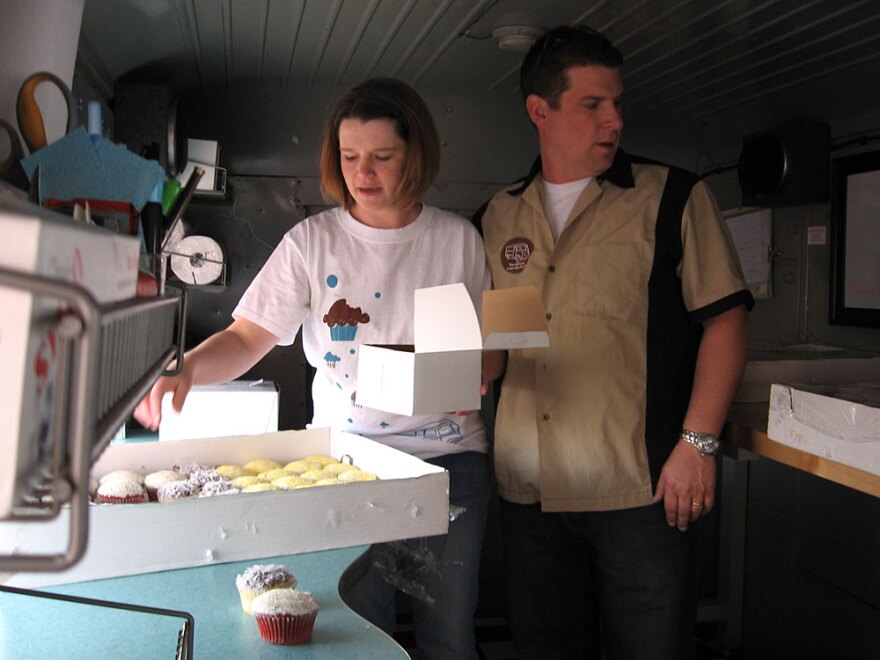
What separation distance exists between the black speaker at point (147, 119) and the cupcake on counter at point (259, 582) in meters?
1.93

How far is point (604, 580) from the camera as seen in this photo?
187 cm

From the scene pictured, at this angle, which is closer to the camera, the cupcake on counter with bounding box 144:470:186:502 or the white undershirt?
the cupcake on counter with bounding box 144:470:186:502

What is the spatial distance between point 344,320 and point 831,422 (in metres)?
0.97

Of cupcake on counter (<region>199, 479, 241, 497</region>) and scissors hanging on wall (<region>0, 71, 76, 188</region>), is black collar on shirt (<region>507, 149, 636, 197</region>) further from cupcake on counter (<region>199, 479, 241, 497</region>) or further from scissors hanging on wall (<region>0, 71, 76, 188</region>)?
scissors hanging on wall (<region>0, 71, 76, 188</region>)

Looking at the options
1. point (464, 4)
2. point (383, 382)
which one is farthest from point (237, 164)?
point (383, 382)

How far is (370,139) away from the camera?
5.54 feet

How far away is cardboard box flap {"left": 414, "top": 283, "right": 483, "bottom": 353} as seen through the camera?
1.30 m

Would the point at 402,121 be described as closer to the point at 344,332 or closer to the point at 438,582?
the point at 344,332

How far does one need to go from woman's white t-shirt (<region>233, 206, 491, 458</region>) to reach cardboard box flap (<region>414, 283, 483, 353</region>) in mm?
341

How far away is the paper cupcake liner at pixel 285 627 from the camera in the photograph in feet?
3.40

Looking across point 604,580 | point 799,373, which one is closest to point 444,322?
point 604,580

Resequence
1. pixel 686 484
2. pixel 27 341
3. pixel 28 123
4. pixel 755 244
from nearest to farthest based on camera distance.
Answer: pixel 27 341 < pixel 28 123 < pixel 686 484 < pixel 755 244

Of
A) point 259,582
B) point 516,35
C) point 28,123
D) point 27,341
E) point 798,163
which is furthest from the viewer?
point 798,163

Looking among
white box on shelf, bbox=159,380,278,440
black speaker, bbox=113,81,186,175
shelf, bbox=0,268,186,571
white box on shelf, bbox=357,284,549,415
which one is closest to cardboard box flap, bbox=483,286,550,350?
white box on shelf, bbox=357,284,549,415
